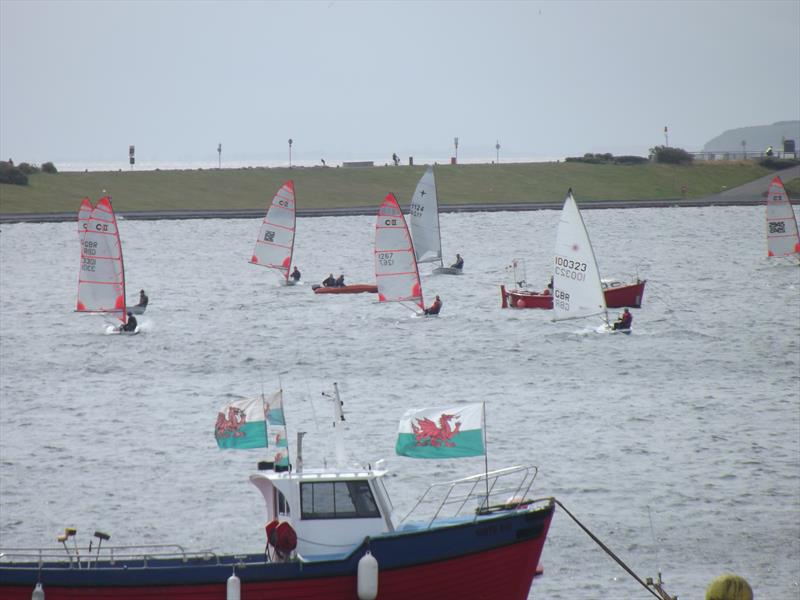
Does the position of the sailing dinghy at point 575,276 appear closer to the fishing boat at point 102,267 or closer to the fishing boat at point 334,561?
the fishing boat at point 102,267

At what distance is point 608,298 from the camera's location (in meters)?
79.3

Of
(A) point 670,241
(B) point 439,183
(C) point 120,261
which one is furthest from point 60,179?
(C) point 120,261

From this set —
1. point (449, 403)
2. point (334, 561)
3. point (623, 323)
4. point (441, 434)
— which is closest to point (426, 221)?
point (623, 323)

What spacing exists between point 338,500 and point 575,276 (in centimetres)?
4243

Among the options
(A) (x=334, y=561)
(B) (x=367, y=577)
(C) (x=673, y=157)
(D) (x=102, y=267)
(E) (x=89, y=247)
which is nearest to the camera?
(B) (x=367, y=577)

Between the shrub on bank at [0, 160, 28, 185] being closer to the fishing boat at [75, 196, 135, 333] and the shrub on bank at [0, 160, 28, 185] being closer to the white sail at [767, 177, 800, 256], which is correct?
the fishing boat at [75, 196, 135, 333]

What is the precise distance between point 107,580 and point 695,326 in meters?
53.0

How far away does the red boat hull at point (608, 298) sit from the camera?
7888 cm

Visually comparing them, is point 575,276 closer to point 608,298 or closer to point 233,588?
point 608,298

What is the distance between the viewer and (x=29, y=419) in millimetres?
52719

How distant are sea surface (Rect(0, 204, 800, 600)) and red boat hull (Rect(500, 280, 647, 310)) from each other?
3.08 ft

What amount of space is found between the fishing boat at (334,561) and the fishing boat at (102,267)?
48041 mm

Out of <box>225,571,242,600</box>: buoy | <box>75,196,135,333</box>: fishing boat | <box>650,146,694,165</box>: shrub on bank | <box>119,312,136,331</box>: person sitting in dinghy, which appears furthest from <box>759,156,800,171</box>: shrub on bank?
<box>225,571,242,600</box>: buoy

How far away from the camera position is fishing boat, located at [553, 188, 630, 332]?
2702 inches
